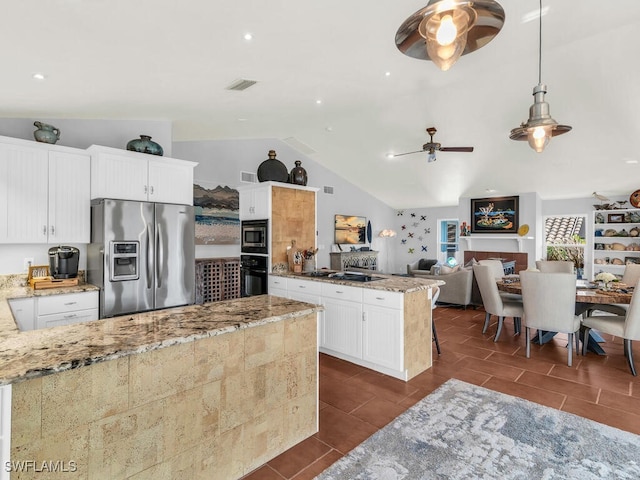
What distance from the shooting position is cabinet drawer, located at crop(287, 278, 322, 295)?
395cm

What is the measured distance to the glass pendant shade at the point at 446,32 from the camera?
1.47 metres

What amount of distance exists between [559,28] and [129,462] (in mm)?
4638

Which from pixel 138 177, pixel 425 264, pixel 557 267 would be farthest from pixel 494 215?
pixel 138 177

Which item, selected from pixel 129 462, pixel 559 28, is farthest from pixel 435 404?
pixel 559 28

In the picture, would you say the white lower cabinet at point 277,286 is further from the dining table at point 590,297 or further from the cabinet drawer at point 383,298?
the dining table at point 590,297

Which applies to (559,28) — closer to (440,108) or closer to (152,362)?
(440,108)

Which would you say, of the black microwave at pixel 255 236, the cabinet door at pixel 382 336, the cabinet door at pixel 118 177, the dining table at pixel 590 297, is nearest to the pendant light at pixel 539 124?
the dining table at pixel 590 297

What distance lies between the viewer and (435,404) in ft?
9.20

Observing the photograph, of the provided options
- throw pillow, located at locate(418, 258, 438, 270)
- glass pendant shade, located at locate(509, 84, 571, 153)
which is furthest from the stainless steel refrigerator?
throw pillow, located at locate(418, 258, 438, 270)

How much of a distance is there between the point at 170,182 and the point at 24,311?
5.92 ft

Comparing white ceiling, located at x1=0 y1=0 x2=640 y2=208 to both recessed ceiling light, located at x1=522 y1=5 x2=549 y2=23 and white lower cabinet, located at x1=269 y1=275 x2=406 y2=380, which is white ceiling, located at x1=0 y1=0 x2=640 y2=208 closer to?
recessed ceiling light, located at x1=522 y1=5 x2=549 y2=23

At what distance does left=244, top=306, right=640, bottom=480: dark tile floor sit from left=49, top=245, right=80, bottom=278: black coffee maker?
9.02 ft

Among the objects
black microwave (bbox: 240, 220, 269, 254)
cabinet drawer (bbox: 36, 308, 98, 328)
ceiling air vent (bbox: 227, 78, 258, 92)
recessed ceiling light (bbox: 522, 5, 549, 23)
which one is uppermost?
recessed ceiling light (bbox: 522, 5, 549, 23)

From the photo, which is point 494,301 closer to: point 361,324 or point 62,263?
point 361,324
